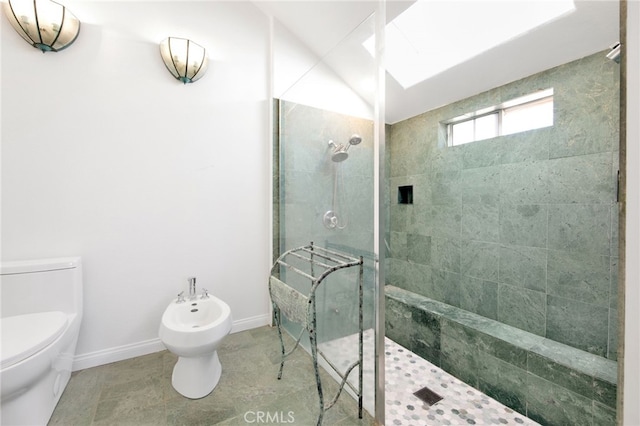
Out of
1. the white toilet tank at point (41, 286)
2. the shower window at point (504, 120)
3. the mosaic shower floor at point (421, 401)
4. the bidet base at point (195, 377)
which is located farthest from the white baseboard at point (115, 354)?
the shower window at point (504, 120)

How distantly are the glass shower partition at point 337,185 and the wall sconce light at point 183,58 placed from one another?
2.25 feet

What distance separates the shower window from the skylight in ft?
1.54

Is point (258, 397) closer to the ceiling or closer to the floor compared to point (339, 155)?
closer to the floor

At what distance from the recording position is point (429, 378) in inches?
70.0

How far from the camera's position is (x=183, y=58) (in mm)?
1886

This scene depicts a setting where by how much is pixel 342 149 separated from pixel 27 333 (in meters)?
1.85

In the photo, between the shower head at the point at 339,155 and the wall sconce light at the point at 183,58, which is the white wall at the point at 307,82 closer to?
the shower head at the point at 339,155

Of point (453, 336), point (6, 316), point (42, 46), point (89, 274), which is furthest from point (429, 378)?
point (42, 46)

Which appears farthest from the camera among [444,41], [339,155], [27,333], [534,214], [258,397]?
[444,41]

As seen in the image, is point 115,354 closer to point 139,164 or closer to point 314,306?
point 139,164

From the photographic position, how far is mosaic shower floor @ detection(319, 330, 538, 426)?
1418 millimetres

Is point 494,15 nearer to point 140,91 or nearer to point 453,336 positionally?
point 453,336
